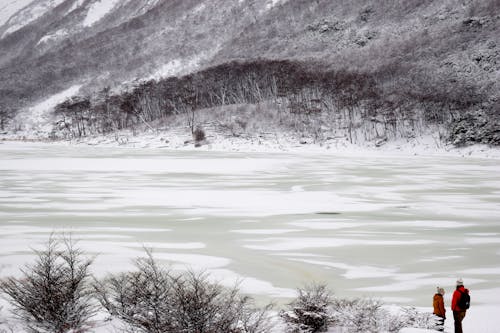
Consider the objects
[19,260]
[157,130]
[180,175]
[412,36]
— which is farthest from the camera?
[412,36]

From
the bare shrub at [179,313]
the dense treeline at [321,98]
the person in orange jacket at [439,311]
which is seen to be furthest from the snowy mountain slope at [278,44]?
the bare shrub at [179,313]

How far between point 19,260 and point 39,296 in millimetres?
5364

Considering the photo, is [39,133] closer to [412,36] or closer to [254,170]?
[412,36]

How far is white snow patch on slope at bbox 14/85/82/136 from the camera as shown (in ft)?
346

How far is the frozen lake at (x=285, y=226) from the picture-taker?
35.0 feet

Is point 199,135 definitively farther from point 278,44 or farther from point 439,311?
point 278,44

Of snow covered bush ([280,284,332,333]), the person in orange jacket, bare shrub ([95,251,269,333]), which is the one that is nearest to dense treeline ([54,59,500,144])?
the person in orange jacket

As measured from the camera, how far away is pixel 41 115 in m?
121

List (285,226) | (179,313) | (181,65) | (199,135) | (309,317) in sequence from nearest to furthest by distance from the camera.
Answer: (179,313), (309,317), (285,226), (199,135), (181,65)

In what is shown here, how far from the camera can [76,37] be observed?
650 ft

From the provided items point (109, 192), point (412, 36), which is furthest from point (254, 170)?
point (412, 36)

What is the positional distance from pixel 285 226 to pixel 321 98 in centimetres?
5399

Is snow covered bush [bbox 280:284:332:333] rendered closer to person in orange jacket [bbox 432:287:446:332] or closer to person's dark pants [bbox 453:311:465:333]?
person in orange jacket [bbox 432:287:446:332]

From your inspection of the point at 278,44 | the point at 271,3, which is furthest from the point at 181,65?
the point at 271,3
